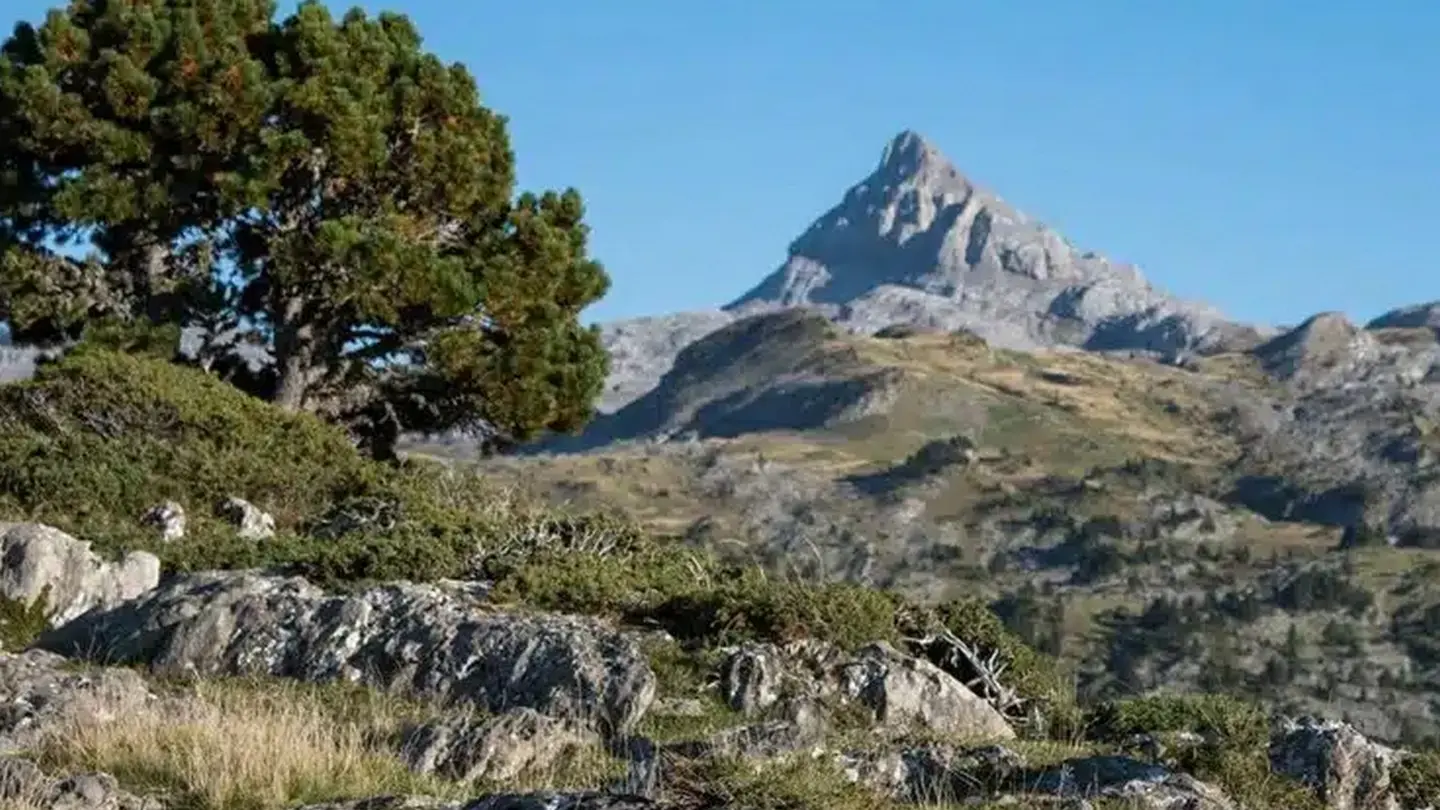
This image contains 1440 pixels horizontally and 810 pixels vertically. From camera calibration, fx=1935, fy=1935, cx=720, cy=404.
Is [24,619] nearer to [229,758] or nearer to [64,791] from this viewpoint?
[229,758]

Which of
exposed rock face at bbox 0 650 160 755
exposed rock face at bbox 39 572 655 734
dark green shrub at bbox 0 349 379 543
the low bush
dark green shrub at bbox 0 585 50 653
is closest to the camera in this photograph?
exposed rock face at bbox 0 650 160 755

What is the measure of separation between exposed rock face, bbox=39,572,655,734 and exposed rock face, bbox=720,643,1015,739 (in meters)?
0.96

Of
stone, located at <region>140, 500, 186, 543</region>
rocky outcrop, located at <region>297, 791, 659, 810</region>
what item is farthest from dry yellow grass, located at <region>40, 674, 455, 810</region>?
stone, located at <region>140, 500, 186, 543</region>

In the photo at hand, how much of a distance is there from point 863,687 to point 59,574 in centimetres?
755

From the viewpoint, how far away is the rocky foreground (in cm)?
870

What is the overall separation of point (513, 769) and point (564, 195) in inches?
1049

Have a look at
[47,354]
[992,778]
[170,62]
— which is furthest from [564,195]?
[992,778]

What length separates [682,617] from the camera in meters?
15.5

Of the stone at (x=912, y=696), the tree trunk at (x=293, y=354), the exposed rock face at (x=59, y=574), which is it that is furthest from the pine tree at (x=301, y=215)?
the stone at (x=912, y=696)

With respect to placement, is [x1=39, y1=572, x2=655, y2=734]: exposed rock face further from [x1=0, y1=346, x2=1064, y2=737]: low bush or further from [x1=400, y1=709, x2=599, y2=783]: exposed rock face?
[x1=400, y1=709, x2=599, y2=783]: exposed rock face

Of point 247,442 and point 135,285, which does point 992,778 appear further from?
point 135,285

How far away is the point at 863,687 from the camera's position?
14.2 metres

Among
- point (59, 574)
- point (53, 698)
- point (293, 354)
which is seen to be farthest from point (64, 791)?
point (293, 354)

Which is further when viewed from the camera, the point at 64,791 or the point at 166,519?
the point at 166,519
